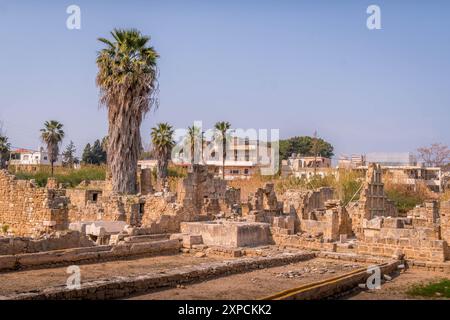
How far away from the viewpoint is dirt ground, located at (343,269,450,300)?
11.1 meters

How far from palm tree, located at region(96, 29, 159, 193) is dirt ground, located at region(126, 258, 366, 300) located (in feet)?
49.7

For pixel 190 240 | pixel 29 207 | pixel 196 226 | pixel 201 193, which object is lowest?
pixel 190 240

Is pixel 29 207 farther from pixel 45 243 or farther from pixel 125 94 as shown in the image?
pixel 125 94

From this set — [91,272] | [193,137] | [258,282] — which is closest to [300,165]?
[193,137]

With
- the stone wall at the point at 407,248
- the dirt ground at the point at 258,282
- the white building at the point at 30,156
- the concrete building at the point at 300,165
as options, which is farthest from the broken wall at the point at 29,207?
the white building at the point at 30,156

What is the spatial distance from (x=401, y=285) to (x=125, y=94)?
1969 cm

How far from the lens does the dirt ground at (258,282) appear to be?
34.5ft

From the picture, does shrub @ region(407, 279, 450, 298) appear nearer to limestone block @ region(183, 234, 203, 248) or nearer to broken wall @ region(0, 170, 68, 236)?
limestone block @ region(183, 234, 203, 248)

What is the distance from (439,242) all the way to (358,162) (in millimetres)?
43086

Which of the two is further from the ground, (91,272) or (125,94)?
(125,94)

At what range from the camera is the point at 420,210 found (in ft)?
75.8

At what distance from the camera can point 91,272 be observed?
13.3 meters

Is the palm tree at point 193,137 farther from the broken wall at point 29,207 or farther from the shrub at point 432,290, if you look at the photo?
the shrub at point 432,290
